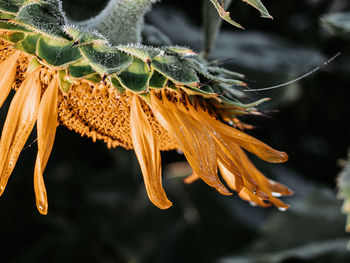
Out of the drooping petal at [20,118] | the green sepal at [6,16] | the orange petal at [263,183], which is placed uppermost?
the green sepal at [6,16]

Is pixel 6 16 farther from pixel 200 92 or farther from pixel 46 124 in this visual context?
pixel 200 92

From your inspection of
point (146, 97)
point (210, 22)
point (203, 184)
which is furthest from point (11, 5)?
point (203, 184)

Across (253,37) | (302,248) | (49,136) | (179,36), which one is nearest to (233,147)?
(49,136)

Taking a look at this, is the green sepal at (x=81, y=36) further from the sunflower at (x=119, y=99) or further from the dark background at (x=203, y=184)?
the dark background at (x=203, y=184)

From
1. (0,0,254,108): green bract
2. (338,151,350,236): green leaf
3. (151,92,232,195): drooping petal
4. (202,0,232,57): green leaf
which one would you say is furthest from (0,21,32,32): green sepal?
(338,151,350,236): green leaf

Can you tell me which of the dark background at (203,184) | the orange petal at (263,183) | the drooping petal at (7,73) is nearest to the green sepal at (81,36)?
the drooping petal at (7,73)

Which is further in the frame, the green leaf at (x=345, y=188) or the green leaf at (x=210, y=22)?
the green leaf at (x=345, y=188)
